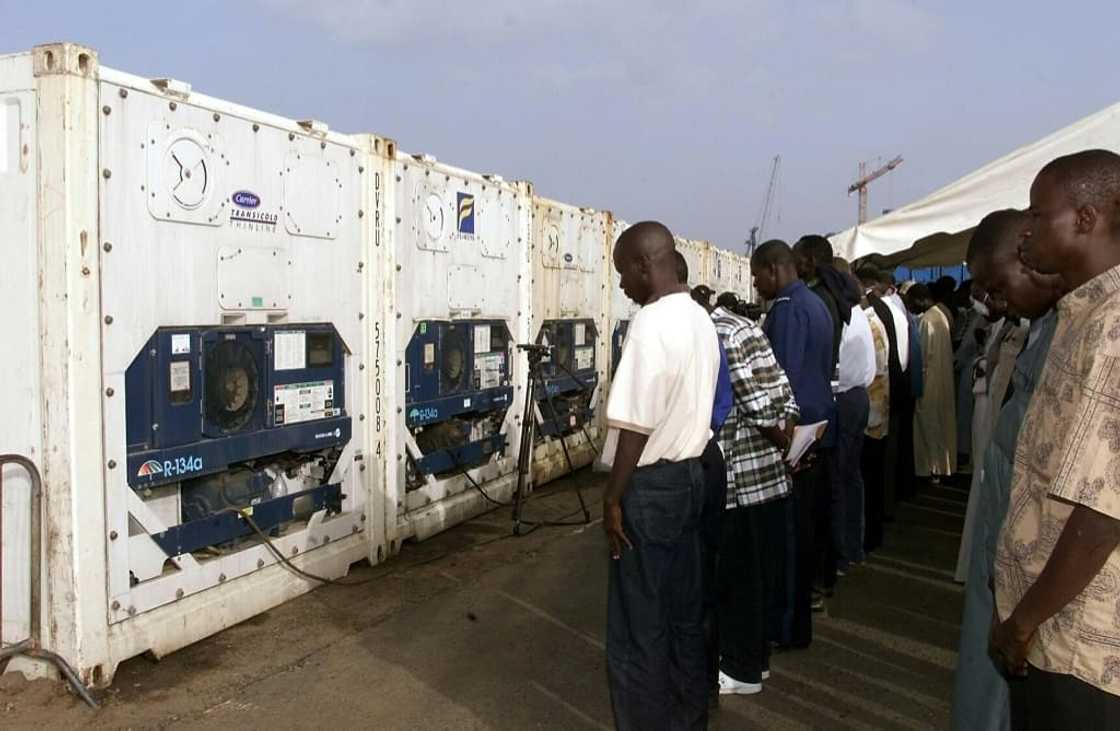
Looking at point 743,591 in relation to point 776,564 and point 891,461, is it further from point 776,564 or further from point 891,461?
point 891,461

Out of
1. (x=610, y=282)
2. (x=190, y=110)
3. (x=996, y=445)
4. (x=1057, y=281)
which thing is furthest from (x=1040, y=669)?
(x=610, y=282)

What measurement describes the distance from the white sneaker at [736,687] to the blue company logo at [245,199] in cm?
338

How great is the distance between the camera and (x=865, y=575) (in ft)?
20.3

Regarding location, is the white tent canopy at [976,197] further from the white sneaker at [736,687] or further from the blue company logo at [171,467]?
the blue company logo at [171,467]

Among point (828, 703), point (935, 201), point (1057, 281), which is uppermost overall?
point (935, 201)

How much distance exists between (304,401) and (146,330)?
1202mm

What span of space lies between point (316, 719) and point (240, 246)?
2369 millimetres

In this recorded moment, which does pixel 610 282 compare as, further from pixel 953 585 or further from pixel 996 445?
pixel 996 445

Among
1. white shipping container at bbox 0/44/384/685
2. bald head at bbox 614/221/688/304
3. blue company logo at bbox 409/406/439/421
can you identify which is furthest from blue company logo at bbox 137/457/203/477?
bald head at bbox 614/221/688/304

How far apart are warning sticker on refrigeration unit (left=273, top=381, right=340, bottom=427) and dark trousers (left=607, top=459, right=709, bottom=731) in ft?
8.13

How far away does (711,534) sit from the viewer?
12.0 feet

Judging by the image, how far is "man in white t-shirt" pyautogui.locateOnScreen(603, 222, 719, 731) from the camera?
315 cm

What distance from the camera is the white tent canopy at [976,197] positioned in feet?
18.1

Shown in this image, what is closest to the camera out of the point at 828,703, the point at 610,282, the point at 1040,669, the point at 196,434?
the point at 1040,669
